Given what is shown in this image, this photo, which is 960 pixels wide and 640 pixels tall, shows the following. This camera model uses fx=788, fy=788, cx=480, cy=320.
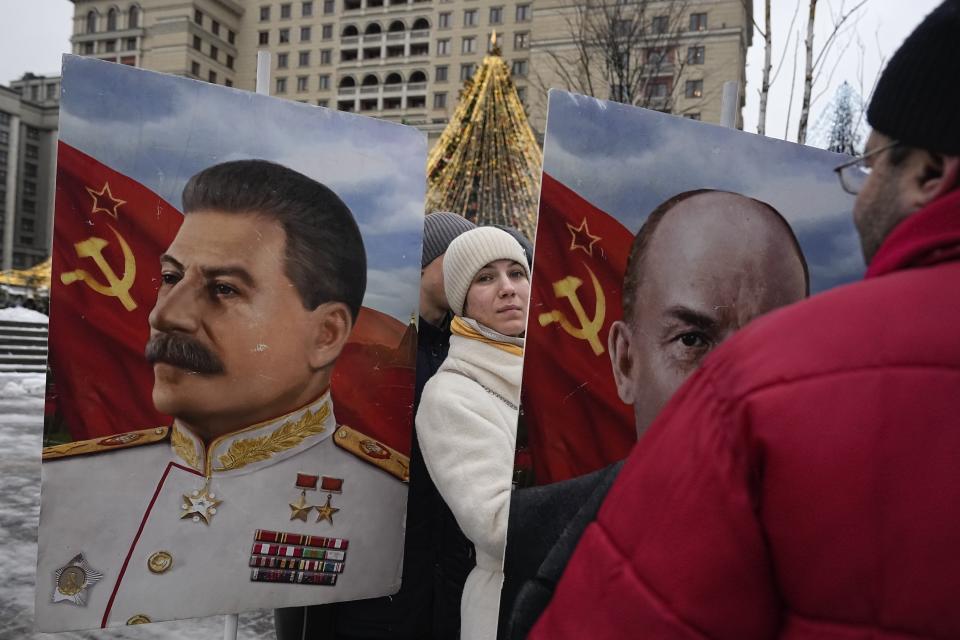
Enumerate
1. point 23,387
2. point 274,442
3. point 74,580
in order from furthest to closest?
point 23,387, point 274,442, point 74,580

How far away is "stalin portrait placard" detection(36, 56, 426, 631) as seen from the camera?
1915 millimetres

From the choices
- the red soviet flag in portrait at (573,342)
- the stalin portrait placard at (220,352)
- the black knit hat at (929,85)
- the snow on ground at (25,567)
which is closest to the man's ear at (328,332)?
the stalin portrait placard at (220,352)

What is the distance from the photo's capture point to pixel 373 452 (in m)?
2.31

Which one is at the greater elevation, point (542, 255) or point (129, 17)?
point (129, 17)

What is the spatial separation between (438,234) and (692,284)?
4.61 ft

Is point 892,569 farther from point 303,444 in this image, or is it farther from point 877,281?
point 303,444

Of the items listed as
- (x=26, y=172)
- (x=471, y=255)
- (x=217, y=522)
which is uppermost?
(x=26, y=172)

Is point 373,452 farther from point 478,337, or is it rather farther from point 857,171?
point 857,171

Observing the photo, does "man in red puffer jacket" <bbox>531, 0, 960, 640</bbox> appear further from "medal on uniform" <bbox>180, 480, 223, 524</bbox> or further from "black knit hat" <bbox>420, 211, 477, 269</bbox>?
"black knit hat" <bbox>420, 211, 477, 269</bbox>

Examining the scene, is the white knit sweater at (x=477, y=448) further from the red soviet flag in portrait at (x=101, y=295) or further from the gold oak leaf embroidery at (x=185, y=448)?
the red soviet flag in portrait at (x=101, y=295)

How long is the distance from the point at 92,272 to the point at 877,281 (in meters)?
1.76

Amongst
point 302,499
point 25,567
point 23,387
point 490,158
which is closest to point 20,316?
point 23,387

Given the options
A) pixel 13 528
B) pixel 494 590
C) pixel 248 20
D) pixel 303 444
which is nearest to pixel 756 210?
pixel 494 590

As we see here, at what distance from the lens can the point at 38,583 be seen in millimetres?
1854
